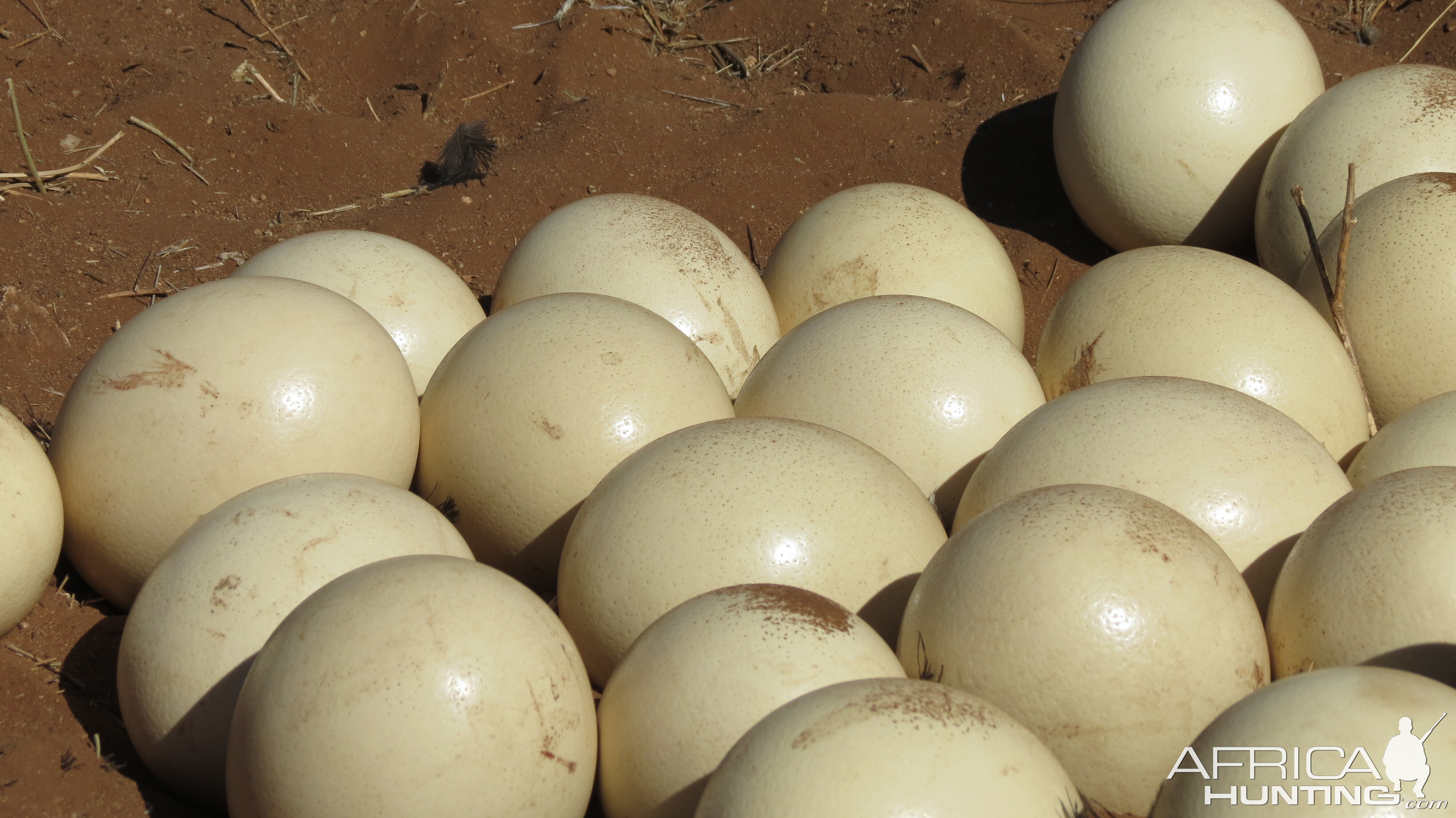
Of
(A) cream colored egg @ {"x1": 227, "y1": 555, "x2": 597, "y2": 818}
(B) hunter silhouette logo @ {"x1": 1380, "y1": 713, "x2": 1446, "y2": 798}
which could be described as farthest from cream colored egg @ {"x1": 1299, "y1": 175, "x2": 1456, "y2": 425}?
(A) cream colored egg @ {"x1": 227, "y1": 555, "x2": 597, "y2": 818}

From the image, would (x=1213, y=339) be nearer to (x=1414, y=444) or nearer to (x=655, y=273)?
(x=1414, y=444)

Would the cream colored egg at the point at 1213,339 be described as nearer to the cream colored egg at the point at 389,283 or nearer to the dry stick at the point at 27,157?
the cream colored egg at the point at 389,283

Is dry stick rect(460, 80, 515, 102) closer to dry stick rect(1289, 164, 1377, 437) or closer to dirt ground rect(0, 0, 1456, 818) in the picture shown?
dirt ground rect(0, 0, 1456, 818)

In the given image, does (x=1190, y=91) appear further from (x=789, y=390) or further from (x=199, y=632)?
(x=199, y=632)

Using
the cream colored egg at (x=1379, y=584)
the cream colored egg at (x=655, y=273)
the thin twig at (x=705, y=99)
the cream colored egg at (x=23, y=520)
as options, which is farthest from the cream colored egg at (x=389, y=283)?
the thin twig at (x=705, y=99)

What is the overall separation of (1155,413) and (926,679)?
0.89 meters

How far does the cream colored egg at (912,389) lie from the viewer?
3.04 m

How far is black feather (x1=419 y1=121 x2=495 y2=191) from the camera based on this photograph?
556 cm

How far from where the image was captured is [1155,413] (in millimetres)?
2715

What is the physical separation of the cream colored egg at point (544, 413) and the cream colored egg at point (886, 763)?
115 cm

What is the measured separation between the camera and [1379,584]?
2.28m

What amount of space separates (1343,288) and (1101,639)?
2027mm

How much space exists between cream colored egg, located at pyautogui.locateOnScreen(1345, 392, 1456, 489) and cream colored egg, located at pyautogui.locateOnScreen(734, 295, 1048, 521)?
84cm

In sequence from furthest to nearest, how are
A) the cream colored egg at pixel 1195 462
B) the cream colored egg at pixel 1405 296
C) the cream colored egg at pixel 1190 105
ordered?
the cream colored egg at pixel 1190 105, the cream colored egg at pixel 1405 296, the cream colored egg at pixel 1195 462
